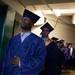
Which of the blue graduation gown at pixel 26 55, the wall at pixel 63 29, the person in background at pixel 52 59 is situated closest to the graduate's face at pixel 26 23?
the blue graduation gown at pixel 26 55

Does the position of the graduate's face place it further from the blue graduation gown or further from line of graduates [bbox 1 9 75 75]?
the blue graduation gown

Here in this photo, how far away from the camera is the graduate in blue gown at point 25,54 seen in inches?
119

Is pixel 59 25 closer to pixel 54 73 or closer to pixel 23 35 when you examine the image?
pixel 54 73

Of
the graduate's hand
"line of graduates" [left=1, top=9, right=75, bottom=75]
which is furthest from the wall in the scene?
the graduate's hand

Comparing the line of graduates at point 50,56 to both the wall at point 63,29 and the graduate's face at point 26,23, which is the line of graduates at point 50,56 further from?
the wall at point 63,29

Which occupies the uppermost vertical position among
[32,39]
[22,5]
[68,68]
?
[22,5]

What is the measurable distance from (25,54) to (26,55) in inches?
0.7

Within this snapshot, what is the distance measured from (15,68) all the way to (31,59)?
24cm

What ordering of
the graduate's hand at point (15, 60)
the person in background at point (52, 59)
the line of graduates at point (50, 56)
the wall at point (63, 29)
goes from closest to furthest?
the graduate's hand at point (15, 60)
the line of graduates at point (50, 56)
the person in background at point (52, 59)
the wall at point (63, 29)

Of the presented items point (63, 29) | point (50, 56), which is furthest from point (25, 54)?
point (63, 29)

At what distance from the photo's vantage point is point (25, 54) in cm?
300

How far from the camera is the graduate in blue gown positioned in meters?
3.01

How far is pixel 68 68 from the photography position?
10.1m

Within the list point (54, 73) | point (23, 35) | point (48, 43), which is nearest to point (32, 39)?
point (23, 35)
